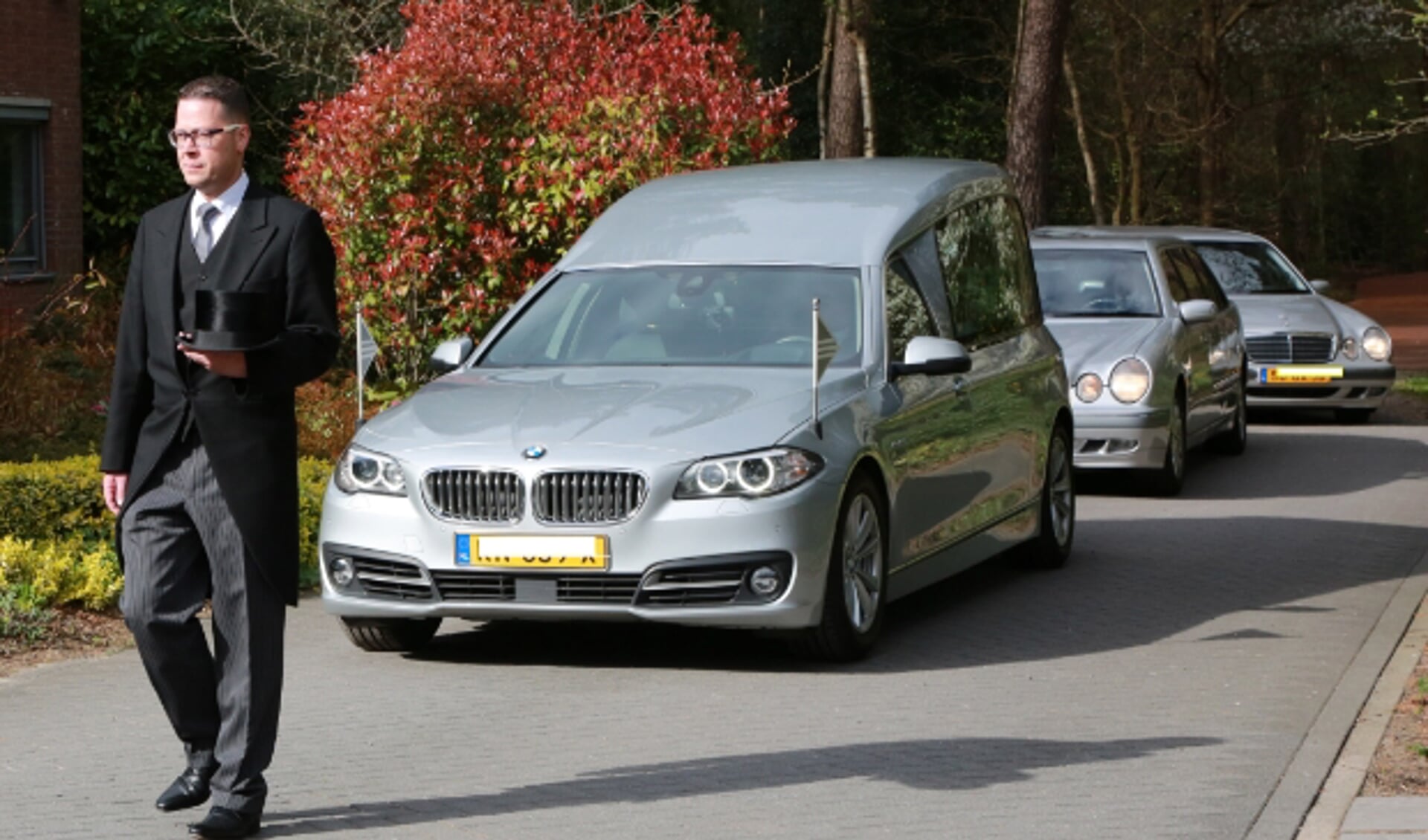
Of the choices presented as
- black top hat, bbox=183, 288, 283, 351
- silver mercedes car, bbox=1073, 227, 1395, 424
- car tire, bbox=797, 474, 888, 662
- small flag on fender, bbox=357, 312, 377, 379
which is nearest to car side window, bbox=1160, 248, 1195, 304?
silver mercedes car, bbox=1073, 227, 1395, 424

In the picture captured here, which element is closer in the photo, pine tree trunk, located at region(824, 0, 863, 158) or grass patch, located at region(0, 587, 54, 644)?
grass patch, located at region(0, 587, 54, 644)

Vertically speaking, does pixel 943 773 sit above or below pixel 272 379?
below

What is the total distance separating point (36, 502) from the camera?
11.5 m

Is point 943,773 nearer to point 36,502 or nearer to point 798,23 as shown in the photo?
point 36,502

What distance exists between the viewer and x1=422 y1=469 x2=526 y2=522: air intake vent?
356 inches

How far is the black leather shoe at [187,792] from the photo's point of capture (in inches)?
269

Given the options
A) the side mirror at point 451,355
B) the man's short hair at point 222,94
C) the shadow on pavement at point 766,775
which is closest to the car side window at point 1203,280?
the side mirror at point 451,355

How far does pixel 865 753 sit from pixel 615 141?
30.3ft

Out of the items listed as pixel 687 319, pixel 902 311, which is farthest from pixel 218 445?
pixel 902 311

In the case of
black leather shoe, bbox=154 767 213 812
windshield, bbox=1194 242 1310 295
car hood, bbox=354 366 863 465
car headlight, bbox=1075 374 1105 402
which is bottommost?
windshield, bbox=1194 242 1310 295

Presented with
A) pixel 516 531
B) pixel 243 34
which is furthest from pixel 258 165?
pixel 516 531

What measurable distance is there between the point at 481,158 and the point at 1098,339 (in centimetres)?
429

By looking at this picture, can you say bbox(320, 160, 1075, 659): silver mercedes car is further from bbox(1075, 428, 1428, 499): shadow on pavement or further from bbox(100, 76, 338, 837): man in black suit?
bbox(1075, 428, 1428, 499): shadow on pavement

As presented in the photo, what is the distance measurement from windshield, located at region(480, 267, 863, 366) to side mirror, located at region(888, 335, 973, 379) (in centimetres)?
20
